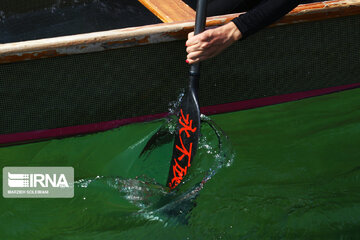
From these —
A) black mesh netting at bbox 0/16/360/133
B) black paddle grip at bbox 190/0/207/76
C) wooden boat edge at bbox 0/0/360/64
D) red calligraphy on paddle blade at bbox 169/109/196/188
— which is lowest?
red calligraphy on paddle blade at bbox 169/109/196/188

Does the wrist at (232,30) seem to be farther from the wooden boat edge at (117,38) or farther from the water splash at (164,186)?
the water splash at (164,186)

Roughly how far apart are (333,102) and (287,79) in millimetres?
416

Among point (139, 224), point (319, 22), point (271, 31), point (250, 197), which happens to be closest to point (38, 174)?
point (139, 224)

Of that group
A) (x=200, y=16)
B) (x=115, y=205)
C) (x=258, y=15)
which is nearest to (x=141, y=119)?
(x=115, y=205)

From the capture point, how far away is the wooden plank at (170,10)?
2547 mm

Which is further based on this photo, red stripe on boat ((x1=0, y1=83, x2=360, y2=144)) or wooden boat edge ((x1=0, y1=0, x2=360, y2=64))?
red stripe on boat ((x1=0, y1=83, x2=360, y2=144))

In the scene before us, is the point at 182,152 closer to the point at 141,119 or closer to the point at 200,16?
the point at 141,119

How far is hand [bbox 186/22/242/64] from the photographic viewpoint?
7.28 ft

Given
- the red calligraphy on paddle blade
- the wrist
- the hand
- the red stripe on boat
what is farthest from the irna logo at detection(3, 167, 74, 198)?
the wrist

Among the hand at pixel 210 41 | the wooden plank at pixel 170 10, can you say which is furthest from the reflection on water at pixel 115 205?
the wooden plank at pixel 170 10

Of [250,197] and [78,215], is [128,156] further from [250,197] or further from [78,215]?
[250,197]

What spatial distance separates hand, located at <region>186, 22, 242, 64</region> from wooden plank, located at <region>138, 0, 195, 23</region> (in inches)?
10.7

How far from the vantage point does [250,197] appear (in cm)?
248

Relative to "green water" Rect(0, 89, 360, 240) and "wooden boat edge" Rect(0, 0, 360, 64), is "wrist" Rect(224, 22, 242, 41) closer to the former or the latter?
"wooden boat edge" Rect(0, 0, 360, 64)
